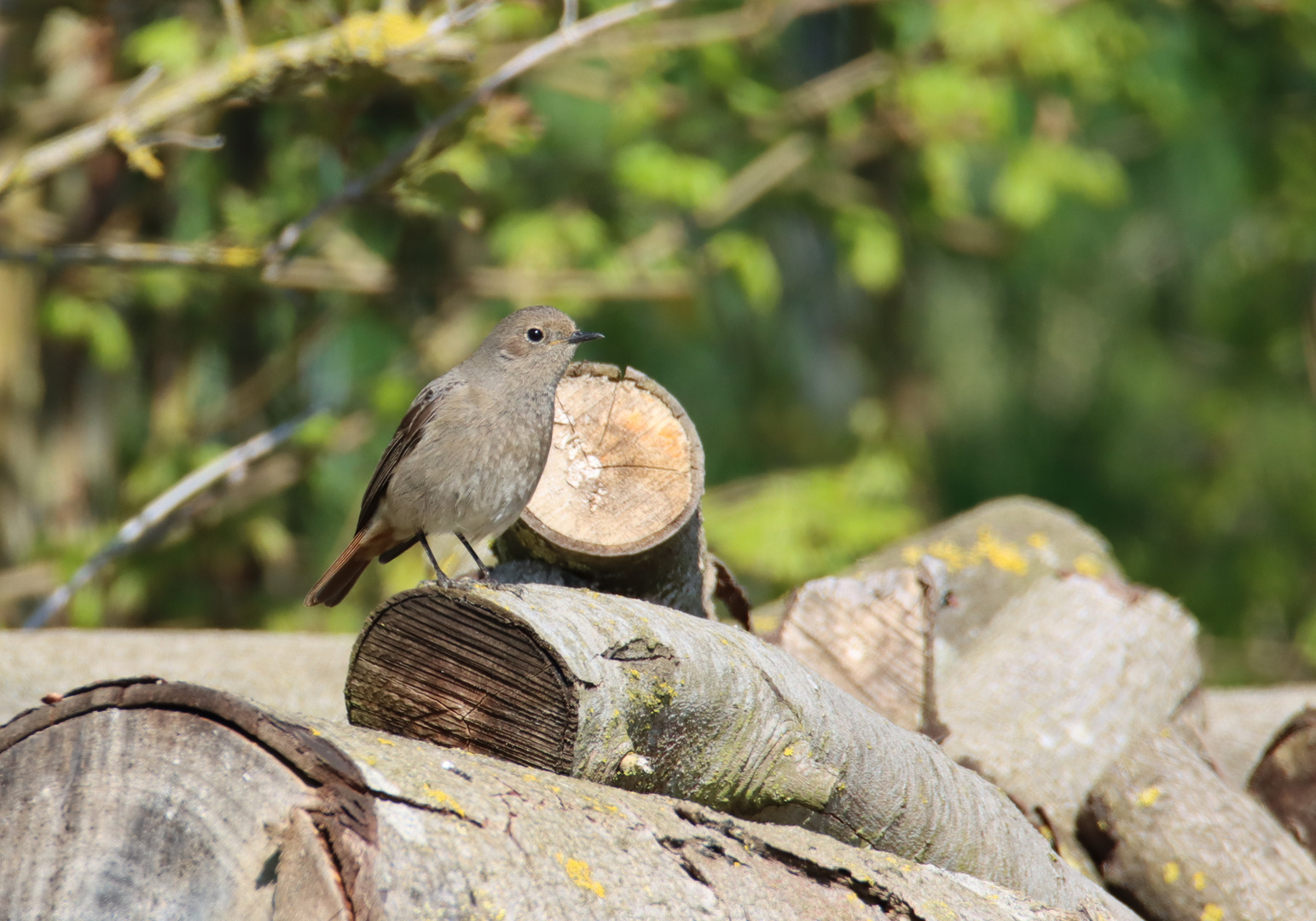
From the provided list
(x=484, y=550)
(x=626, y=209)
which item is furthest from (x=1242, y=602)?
(x=484, y=550)

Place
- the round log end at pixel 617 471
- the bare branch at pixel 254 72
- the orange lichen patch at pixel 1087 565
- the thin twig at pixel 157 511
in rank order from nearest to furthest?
the round log end at pixel 617 471 < the bare branch at pixel 254 72 < the orange lichen patch at pixel 1087 565 < the thin twig at pixel 157 511

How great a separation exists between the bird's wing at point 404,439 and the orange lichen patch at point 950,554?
218 centimetres

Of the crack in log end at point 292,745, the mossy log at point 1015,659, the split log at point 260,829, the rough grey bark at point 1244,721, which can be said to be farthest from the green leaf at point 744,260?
the crack in log end at point 292,745

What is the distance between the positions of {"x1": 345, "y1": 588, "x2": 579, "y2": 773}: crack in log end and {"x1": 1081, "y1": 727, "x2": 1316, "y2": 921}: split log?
2072mm

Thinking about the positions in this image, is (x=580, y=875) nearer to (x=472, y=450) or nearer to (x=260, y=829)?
(x=260, y=829)

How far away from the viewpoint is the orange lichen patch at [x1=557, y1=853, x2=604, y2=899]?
190cm

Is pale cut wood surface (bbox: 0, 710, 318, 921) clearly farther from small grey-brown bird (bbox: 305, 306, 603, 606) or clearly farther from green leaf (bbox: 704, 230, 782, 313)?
green leaf (bbox: 704, 230, 782, 313)

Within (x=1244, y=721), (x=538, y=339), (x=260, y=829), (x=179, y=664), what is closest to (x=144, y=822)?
(x=260, y=829)

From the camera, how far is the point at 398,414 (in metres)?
6.65

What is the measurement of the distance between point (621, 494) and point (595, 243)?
4400 millimetres

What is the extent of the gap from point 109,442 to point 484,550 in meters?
4.81

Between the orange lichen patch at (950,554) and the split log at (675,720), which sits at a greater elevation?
the split log at (675,720)

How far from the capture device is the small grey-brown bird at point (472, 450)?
10.4ft

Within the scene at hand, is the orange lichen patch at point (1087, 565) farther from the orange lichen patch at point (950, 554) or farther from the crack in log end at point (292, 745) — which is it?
the crack in log end at point (292, 745)
